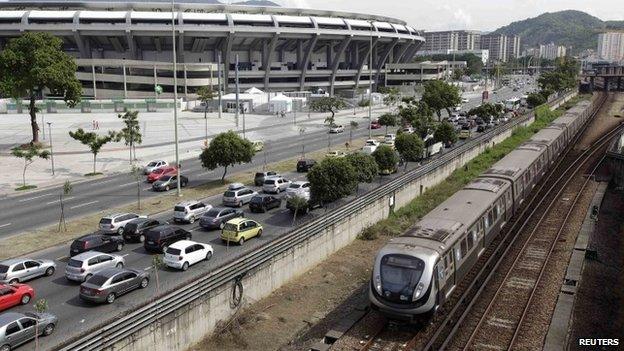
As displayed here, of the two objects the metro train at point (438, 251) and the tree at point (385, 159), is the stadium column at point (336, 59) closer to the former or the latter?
the tree at point (385, 159)

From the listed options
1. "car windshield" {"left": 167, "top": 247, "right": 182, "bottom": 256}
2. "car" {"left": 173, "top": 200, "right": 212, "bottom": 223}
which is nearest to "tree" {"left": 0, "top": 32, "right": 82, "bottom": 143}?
"car" {"left": 173, "top": 200, "right": 212, "bottom": 223}

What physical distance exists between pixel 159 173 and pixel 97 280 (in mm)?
29878

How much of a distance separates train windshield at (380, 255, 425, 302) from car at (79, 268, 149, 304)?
11459 mm

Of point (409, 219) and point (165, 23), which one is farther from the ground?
point (165, 23)

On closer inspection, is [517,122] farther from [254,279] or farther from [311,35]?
[311,35]

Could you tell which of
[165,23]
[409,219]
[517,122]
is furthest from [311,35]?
[409,219]

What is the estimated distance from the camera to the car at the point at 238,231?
1224 inches

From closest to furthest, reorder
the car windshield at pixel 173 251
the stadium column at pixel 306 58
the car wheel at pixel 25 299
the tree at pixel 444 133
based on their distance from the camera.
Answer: the car wheel at pixel 25 299, the car windshield at pixel 173 251, the tree at pixel 444 133, the stadium column at pixel 306 58

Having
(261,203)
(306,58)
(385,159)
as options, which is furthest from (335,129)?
(306,58)

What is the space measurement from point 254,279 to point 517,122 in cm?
6776

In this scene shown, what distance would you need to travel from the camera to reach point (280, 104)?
116875 mm

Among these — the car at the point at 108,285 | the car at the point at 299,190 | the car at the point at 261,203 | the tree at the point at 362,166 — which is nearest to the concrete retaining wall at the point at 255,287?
the tree at the point at 362,166

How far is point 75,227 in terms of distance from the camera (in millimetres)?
35875

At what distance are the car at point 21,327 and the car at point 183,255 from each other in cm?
741
